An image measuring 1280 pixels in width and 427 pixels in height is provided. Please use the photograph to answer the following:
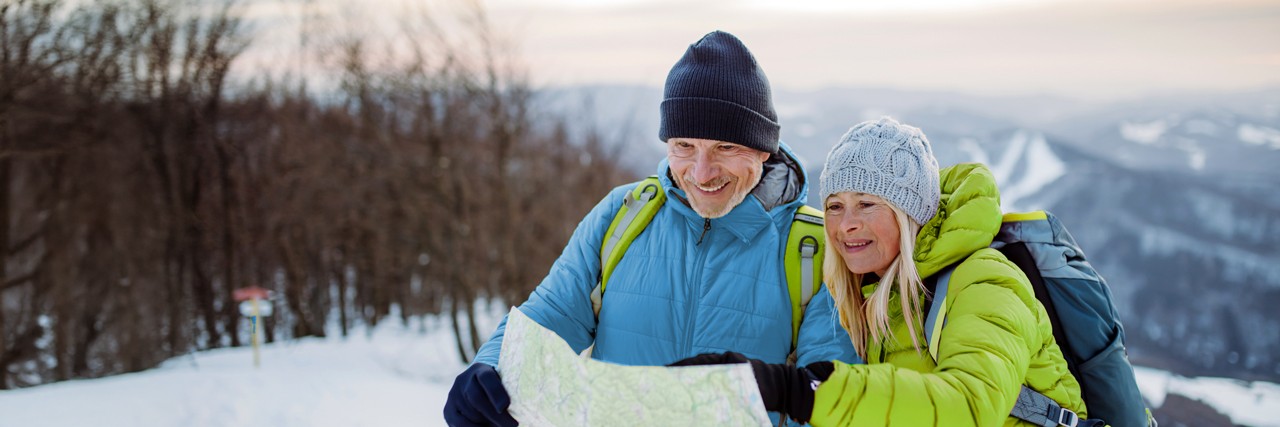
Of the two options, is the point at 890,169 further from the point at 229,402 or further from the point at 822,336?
the point at 229,402

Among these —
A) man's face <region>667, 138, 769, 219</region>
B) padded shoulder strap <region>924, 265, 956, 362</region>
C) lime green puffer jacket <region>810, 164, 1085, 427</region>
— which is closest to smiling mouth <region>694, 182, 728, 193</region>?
man's face <region>667, 138, 769, 219</region>

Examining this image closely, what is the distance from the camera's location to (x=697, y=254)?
2.34m

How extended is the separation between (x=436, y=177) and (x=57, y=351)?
37.7 ft

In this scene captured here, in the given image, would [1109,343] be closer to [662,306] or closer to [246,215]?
[662,306]

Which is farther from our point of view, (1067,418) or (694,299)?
(694,299)

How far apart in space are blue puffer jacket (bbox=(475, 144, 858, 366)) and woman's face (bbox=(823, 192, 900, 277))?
0.18 meters

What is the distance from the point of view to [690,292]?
7.59 ft

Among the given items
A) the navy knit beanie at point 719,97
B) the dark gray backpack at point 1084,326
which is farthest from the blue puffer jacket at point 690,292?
the dark gray backpack at point 1084,326

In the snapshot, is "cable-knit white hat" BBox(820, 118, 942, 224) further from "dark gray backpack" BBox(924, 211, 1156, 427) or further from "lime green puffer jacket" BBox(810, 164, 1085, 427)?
"dark gray backpack" BBox(924, 211, 1156, 427)

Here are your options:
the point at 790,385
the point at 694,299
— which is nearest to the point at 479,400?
the point at 694,299

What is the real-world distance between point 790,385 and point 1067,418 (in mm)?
788

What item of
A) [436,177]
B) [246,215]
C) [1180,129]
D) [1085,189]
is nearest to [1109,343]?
[436,177]

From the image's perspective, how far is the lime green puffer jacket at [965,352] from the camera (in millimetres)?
1475

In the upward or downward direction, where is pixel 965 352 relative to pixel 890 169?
downward
